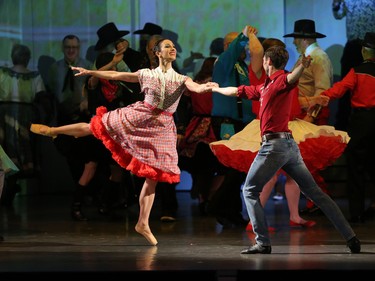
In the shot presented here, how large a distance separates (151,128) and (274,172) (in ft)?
4.07

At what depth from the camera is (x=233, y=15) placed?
12.6m

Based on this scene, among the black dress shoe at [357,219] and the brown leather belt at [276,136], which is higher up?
the brown leather belt at [276,136]

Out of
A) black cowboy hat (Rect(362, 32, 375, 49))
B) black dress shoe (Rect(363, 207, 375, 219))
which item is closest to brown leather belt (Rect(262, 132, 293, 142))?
black cowboy hat (Rect(362, 32, 375, 49))

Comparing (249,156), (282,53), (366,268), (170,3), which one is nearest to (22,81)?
(170,3)

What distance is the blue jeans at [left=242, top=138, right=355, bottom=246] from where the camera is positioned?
6.75 metres

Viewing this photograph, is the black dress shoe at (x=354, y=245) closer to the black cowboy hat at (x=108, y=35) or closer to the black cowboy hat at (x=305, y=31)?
the black cowboy hat at (x=305, y=31)

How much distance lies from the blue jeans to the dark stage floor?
258 millimetres

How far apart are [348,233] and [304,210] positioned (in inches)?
119

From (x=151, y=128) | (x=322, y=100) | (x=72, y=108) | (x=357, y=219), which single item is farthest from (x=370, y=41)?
(x=72, y=108)

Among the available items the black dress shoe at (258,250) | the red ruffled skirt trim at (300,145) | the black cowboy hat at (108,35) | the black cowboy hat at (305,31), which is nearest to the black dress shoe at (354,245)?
the black dress shoe at (258,250)

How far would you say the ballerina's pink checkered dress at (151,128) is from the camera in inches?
298

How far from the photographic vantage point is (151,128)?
761 centimetres

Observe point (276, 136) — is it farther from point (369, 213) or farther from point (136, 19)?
point (136, 19)

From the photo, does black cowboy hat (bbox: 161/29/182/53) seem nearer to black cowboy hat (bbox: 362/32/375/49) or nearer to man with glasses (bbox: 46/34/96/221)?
man with glasses (bbox: 46/34/96/221)
